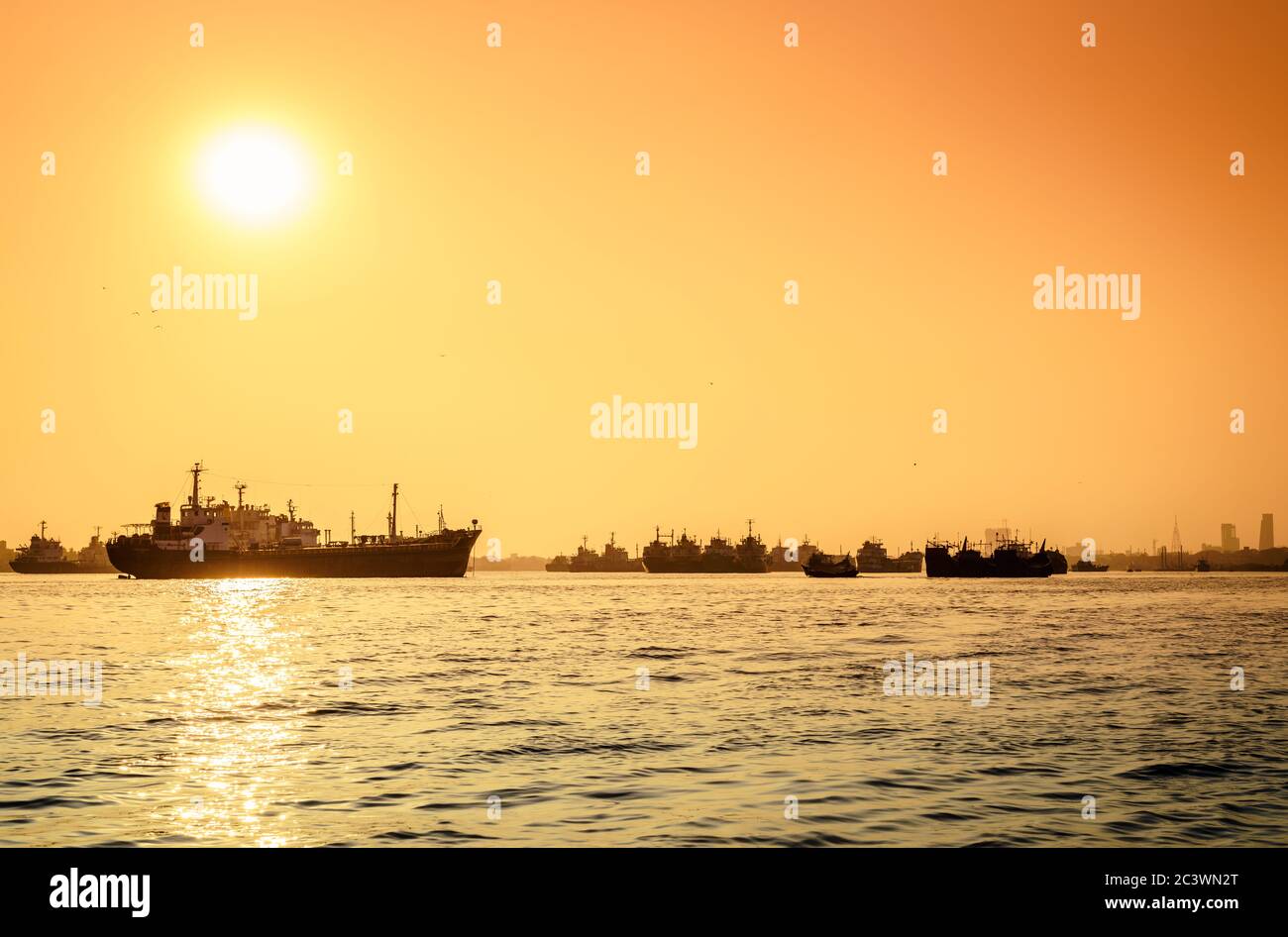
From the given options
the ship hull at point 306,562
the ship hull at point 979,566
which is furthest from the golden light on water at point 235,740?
the ship hull at point 979,566

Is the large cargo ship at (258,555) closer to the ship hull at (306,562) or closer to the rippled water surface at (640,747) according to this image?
the ship hull at (306,562)

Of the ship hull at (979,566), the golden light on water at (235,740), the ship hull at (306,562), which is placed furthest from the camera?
the ship hull at (979,566)

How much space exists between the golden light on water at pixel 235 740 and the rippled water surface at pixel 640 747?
0.26 ft

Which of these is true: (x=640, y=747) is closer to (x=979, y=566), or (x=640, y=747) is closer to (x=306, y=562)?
(x=306, y=562)

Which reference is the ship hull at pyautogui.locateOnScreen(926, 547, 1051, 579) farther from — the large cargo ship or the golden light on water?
the golden light on water

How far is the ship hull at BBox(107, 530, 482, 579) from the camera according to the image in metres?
169

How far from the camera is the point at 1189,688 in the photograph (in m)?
30.7

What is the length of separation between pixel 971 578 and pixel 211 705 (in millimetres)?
184504

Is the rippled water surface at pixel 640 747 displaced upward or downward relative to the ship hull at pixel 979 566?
upward

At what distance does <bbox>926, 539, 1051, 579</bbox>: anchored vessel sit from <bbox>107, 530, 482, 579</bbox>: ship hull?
265 feet

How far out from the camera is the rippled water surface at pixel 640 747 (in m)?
13.8

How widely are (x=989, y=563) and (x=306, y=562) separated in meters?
112
